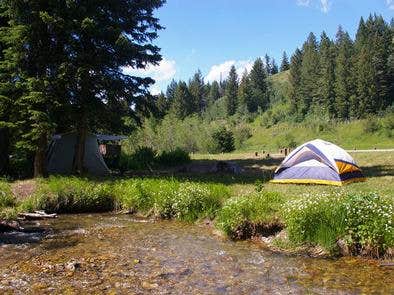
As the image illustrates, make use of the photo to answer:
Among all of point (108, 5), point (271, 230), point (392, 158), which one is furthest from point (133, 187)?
point (392, 158)

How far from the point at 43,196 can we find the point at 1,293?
313 inches

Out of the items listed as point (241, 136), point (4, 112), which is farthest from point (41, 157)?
point (241, 136)

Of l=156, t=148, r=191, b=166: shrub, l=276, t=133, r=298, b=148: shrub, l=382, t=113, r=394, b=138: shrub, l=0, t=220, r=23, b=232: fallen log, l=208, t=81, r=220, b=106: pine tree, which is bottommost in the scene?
l=0, t=220, r=23, b=232: fallen log

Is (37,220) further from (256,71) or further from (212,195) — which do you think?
(256,71)

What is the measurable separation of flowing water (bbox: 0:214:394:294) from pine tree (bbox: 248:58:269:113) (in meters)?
112

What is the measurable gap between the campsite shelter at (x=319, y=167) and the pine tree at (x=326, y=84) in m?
78.8

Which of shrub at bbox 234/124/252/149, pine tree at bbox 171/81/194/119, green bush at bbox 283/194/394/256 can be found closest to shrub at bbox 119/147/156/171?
green bush at bbox 283/194/394/256

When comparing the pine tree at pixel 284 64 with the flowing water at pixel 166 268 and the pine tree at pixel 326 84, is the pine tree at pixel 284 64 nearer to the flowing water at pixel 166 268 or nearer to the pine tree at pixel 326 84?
the pine tree at pixel 326 84

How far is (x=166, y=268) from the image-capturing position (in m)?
8.65

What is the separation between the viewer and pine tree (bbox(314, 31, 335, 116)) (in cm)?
9188

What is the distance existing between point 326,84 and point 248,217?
3446 inches

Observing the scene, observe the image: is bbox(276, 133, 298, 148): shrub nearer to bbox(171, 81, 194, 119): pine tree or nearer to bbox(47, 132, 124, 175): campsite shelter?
bbox(47, 132, 124, 175): campsite shelter

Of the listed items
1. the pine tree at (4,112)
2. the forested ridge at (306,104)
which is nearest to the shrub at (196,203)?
the pine tree at (4,112)

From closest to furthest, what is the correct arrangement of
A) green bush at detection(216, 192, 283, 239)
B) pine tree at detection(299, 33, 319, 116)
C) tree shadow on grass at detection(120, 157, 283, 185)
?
green bush at detection(216, 192, 283, 239), tree shadow on grass at detection(120, 157, 283, 185), pine tree at detection(299, 33, 319, 116)
